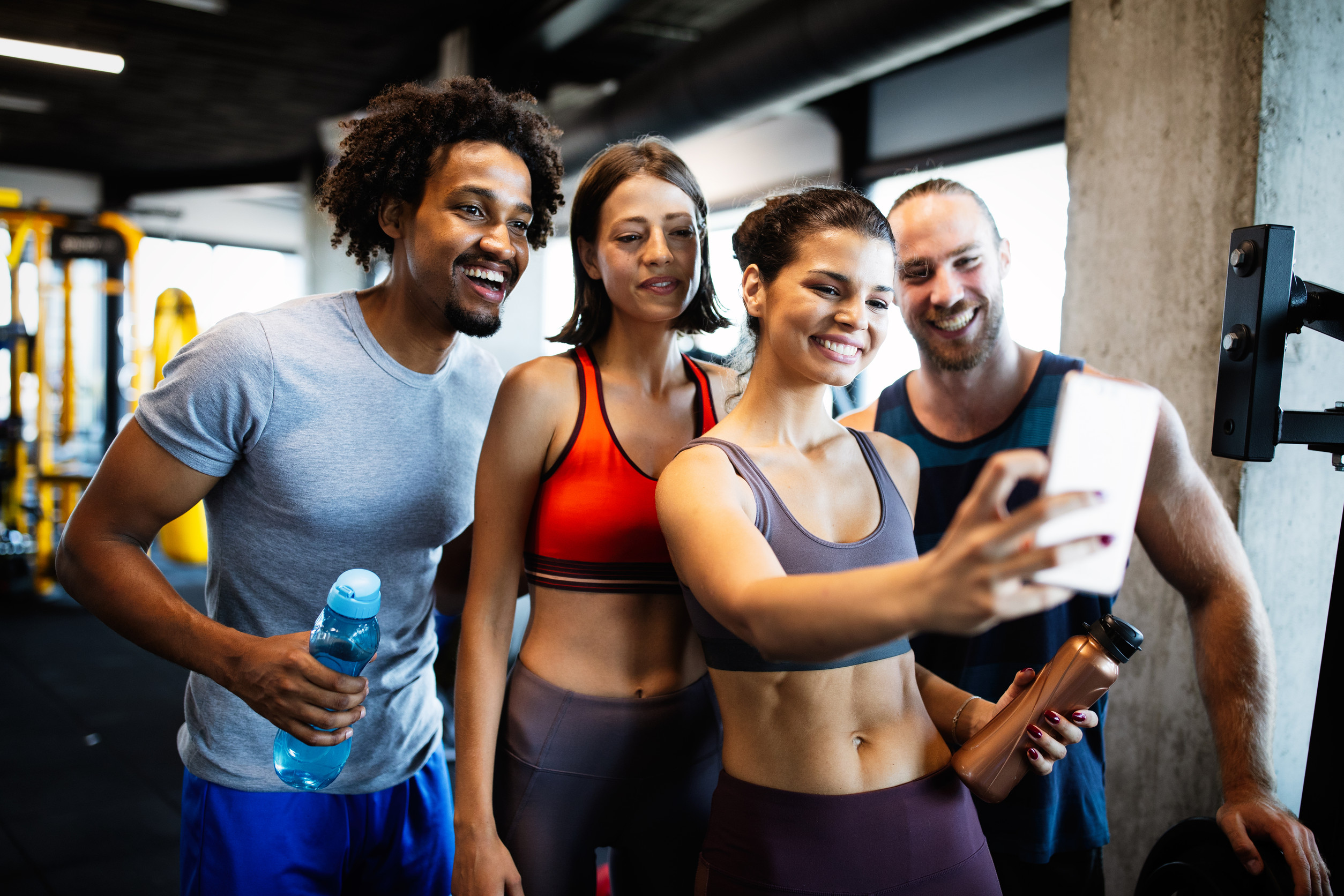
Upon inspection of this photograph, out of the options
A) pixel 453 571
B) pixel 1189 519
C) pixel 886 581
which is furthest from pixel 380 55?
pixel 886 581

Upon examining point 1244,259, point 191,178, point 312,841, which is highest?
point 191,178

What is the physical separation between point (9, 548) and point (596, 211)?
7.20 metres

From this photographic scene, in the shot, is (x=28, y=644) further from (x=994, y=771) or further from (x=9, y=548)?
(x=994, y=771)

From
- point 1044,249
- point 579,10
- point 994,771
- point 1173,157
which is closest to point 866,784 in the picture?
point 994,771

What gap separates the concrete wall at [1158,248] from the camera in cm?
195

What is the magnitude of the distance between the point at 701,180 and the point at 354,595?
6.84 metres

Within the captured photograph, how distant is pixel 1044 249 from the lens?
4.57 meters

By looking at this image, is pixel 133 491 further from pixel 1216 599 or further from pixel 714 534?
pixel 1216 599

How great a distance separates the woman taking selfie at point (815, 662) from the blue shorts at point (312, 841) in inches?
26.5

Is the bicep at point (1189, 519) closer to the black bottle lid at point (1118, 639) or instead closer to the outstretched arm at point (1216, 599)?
the outstretched arm at point (1216, 599)

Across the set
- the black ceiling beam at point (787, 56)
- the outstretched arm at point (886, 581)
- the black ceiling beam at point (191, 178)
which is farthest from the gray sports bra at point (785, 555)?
the black ceiling beam at point (191, 178)

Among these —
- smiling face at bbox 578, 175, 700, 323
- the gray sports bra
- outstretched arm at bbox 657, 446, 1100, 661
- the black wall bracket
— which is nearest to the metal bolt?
the black wall bracket

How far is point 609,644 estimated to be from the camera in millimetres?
1435

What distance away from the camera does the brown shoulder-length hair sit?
60.4 inches
